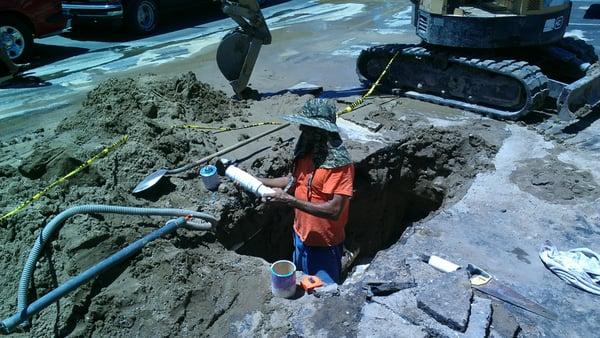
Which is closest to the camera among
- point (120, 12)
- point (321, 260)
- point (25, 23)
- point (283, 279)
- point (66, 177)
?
point (283, 279)

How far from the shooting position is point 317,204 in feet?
14.5

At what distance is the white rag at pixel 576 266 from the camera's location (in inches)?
171

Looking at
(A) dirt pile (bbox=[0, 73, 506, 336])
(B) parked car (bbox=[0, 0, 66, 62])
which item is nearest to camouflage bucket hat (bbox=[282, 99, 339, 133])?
(A) dirt pile (bbox=[0, 73, 506, 336])

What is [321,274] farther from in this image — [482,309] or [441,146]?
[441,146]

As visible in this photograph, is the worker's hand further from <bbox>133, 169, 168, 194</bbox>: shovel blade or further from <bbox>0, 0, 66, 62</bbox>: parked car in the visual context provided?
<bbox>0, 0, 66, 62</bbox>: parked car

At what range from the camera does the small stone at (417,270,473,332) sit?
12.2 ft

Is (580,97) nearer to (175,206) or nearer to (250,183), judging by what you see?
(250,183)

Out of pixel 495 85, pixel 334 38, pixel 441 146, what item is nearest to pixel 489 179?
pixel 441 146

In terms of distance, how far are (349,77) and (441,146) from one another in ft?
11.5

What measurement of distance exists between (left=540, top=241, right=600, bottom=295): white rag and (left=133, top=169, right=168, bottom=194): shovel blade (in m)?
4.01

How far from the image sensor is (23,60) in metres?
11.1

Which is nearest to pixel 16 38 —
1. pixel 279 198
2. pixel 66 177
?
pixel 66 177

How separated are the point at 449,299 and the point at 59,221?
3.29m

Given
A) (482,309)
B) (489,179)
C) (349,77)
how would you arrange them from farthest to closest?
(349,77), (489,179), (482,309)
